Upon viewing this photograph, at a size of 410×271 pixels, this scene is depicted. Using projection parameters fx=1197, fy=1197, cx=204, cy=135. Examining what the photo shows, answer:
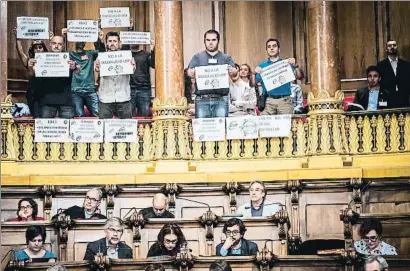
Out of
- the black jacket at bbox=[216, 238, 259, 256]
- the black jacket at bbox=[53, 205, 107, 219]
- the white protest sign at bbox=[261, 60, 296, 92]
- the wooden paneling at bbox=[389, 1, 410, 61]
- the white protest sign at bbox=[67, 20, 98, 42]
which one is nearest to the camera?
the black jacket at bbox=[216, 238, 259, 256]

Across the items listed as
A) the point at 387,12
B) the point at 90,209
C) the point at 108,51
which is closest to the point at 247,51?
the point at 387,12

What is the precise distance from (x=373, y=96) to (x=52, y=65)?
11.8 ft

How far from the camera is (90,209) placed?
11.2 metres

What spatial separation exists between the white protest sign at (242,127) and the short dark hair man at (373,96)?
1.10m

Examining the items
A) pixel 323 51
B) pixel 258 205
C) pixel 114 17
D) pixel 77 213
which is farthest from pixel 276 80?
pixel 77 213

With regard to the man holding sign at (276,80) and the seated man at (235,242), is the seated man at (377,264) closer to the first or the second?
the seated man at (235,242)

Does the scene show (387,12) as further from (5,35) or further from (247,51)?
(5,35)

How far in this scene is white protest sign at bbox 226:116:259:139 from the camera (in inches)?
524

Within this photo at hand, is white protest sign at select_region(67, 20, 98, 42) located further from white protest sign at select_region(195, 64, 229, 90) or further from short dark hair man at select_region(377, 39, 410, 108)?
short dark hair man at select_region(377, 39, 410, 108)

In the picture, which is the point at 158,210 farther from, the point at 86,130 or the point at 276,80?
the point at 276,80

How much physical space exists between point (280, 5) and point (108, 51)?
360 centimetres

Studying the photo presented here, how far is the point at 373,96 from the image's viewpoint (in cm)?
1321

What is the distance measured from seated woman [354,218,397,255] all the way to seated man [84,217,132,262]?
6.57ft

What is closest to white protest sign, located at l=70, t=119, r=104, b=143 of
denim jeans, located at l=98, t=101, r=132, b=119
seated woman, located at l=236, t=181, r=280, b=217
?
denim jeans, located at l=98, t=101, r=132, b=119
